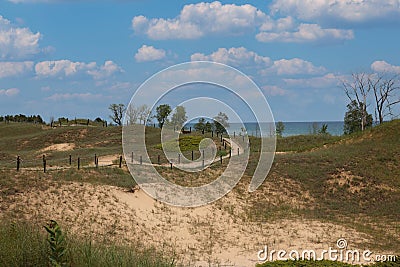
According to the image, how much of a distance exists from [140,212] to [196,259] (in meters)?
5.47

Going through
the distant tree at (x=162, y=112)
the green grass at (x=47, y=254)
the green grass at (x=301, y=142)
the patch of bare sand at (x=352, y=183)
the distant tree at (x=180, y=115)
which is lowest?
the patch of bare sand at (x=352, y=183)

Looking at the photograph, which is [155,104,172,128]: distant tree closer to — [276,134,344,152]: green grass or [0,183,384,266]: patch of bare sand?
[276,134,344,152]: green grass

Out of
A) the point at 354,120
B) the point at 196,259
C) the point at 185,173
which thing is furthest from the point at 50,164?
the point at 354,120

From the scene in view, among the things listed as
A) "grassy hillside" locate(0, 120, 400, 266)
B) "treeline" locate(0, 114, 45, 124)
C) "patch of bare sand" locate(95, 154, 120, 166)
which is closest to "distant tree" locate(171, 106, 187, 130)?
"grassy hillside" locate(0, 120, 400, 266)

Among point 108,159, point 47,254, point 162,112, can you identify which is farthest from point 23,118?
point 47,254

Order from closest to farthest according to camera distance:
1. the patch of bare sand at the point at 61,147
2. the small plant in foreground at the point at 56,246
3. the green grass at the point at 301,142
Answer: the small plant in foreground at the point at 56,246 → the green grass at the point at 301,142 → the patch of bare sand at the point at 61,147

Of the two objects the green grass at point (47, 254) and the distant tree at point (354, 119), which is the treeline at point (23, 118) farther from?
the green grass at point (47, 254)

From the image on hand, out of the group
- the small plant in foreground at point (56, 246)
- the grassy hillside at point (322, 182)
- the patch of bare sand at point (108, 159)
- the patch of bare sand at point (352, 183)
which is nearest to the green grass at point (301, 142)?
the grassy hillside at point (322, 182)

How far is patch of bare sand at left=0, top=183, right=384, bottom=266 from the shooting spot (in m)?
18.3

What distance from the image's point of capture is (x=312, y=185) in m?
28.4

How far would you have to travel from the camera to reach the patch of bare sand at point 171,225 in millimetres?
18312

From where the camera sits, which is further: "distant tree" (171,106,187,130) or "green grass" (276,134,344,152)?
"green grass" (276,134,344,152)

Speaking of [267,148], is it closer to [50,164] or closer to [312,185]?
A: [312,185]

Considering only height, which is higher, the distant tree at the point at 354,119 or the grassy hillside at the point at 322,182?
the distant tree at the point at 354,119
